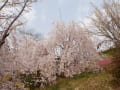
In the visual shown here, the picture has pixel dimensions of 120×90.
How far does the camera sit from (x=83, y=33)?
118 ft

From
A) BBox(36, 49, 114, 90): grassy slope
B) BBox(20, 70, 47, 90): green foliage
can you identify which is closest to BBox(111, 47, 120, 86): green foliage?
BBox(36, 49, 114, 90): grassy slope

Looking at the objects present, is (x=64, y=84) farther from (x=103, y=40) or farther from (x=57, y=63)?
(x=103, y=40)

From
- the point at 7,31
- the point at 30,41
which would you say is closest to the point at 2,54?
the point at 7,31

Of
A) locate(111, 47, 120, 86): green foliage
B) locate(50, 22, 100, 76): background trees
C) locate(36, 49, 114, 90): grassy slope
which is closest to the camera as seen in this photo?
locate(111, 47, 120, 86): green foliage

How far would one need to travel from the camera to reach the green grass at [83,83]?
82.8 feet

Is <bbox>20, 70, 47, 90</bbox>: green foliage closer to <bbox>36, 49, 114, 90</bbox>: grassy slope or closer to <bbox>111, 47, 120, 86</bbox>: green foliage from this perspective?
<bbox>36, 49, 114, 90</bbox>: grassy slope

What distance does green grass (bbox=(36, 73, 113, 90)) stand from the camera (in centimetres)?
2525

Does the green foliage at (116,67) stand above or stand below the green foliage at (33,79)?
above

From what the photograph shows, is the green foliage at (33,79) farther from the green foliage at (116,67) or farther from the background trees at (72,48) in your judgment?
the green foliage at (116,67)

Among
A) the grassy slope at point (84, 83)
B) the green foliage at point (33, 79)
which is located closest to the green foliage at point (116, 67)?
the grassy slope at point (84, 83)

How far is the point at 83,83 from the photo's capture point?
1080 inches

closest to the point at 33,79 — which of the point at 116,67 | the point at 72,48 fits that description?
the point at 72,48

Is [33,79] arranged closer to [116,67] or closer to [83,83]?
[83,83]

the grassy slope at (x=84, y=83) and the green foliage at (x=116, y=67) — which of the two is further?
the grassy slope at (x=84, y=83)
